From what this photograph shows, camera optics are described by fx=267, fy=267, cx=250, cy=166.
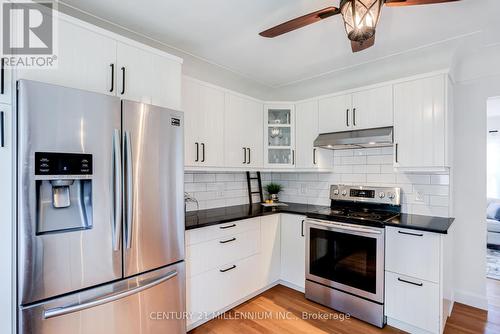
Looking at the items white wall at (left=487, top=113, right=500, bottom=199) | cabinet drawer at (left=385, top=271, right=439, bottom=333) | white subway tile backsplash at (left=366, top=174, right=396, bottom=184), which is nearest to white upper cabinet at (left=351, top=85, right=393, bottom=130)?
white subway tile backsplash at (left=366, top=174, right=396, bottom=184)

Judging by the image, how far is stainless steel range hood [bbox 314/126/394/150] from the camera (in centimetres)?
261

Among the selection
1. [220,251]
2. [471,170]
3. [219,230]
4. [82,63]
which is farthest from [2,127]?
[471,170]

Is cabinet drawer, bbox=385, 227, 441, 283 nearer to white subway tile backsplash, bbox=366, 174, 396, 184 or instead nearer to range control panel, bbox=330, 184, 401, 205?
range control panel, bbox=330, 184, 401, 205

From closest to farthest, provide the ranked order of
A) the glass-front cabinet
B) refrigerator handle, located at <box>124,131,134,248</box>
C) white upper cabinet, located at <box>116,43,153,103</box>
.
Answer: refrigerator handle, located at <box>124,131,134,248</box>
white upper cabinet, located at <box>116,43,153,103</box>
the glass-front cabinet

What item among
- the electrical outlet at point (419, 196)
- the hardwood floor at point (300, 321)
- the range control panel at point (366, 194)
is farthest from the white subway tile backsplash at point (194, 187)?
the electrical outlet at point (419, 196)

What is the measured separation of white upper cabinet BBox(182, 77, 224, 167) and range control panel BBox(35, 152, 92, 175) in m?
1.03

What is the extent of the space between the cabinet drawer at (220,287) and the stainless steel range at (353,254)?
634mm

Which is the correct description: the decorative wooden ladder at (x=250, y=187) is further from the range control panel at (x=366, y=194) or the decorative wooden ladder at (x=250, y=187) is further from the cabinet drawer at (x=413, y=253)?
the cabinet drawer at (x=413, y=253)

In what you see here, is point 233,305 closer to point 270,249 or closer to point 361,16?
point 270,249

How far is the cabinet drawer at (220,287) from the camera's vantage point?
2303 mm

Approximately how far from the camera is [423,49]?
259 cm

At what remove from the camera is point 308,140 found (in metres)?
3.29

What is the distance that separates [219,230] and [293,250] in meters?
1.03

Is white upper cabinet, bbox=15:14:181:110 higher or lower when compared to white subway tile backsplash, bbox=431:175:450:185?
higher
